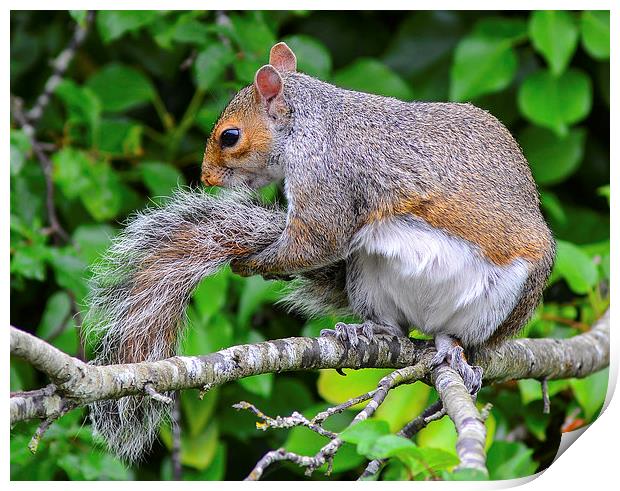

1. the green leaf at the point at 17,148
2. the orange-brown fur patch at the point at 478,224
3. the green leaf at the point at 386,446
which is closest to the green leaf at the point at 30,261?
the green leaf at the point at 17,148

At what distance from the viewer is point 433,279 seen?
1229 mm

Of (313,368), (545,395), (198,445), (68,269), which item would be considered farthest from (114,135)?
(545,395)

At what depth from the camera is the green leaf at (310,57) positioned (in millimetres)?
1706

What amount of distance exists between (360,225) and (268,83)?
25 centimetres

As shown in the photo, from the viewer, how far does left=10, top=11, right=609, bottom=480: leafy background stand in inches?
58.6

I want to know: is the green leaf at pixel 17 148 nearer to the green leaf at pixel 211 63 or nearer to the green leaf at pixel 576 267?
the green leaf at pixel 211 63

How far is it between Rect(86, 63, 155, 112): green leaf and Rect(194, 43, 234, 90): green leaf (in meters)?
0.24

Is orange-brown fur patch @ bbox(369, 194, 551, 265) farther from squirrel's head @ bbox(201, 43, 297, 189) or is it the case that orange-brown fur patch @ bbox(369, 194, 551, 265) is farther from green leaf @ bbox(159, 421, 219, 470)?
green leaf @ bbox(159, 421, 219, 470)

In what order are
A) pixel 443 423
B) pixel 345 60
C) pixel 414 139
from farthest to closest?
pixel 345 60
pixel 443 423
pixel 414 139

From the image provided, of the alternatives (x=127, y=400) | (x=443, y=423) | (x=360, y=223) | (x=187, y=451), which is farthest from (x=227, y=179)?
(x=187, y=451)

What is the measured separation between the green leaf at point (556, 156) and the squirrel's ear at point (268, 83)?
0.71 m

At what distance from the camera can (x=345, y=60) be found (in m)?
2.05

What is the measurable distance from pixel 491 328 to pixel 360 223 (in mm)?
242
